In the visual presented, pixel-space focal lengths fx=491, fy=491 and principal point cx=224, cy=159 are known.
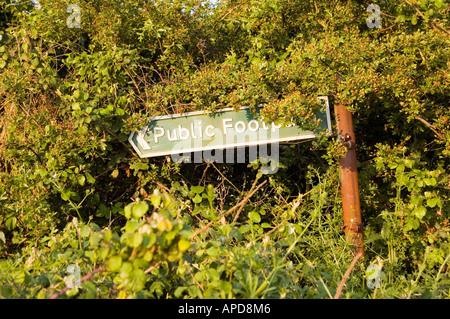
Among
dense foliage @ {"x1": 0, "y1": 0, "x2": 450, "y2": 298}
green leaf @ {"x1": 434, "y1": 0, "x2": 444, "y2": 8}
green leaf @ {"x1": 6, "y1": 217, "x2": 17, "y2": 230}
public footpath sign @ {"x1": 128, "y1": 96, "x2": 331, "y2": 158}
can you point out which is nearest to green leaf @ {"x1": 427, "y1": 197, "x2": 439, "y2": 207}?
dense foliage @ {"x1": 0, "y1": 0, "x2": 450, "y2": 298}

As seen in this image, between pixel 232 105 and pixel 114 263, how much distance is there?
192cm

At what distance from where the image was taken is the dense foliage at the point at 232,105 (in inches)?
138

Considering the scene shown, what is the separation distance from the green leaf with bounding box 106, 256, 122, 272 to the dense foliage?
0.94 m

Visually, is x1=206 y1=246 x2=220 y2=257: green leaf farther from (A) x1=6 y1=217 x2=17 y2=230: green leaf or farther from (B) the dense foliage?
(A) x1=6 y1=217 x2=17 y2=230: green leaf

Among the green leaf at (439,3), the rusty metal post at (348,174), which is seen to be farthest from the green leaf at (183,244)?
the green leaf at (439,3)

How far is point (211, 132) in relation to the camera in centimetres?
368

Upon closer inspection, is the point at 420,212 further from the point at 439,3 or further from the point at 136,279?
the point at 136,279

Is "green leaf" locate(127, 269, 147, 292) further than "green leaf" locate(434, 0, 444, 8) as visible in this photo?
No

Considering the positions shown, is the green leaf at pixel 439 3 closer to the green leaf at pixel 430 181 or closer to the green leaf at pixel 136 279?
the green leaf at pixel 430 181

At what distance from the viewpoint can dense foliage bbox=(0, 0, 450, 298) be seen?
3512 mm

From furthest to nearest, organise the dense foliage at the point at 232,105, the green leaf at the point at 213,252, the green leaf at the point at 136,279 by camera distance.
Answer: the dense foliage at the point at 232,105
the green leaf at the point at 213,252
the green leaf at the point at 136,279

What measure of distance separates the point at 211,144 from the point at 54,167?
46.0 inches

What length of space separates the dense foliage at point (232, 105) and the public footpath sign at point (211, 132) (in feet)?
0.31

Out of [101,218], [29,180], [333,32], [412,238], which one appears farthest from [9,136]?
[412,238]
